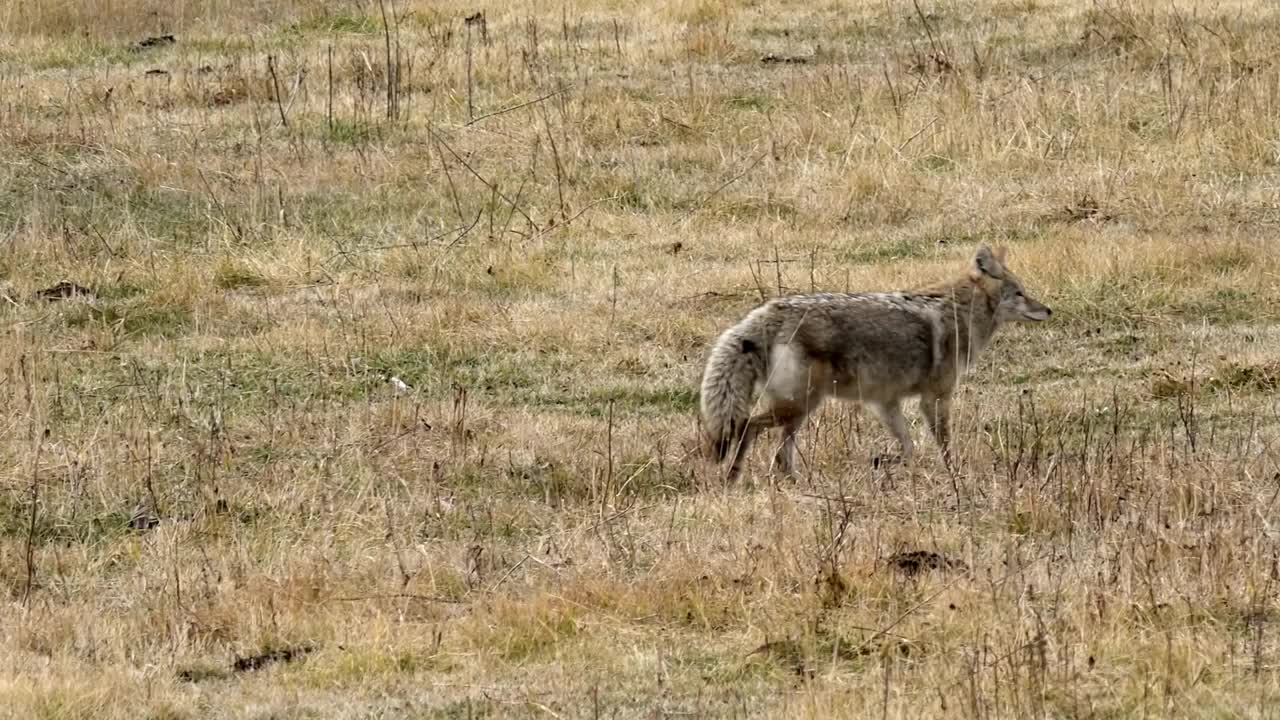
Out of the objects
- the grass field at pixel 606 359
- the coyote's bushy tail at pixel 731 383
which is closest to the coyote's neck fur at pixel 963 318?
the grass field at pixel 606 359

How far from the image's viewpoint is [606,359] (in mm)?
10812

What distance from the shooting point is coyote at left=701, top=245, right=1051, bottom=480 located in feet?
28.0

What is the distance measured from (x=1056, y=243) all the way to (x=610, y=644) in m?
6.74

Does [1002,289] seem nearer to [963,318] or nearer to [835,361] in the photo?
[963,318]

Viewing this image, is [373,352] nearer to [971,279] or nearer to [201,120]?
[971,279]

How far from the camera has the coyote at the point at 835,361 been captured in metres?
8.53

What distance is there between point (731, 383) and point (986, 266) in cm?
251

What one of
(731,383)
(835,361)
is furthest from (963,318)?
(731,383)

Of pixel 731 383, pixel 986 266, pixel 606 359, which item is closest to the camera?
pixel 731 383

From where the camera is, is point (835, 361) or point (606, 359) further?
point (606, 359)

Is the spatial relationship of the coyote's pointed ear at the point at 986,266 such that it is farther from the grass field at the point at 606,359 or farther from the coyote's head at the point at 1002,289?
the grass field at the point at 606,359

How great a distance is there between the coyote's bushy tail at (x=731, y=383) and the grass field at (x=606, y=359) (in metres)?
0.25

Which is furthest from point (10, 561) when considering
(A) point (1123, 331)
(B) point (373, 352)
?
(A) point (1123, 331)

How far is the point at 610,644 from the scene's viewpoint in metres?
6.53
